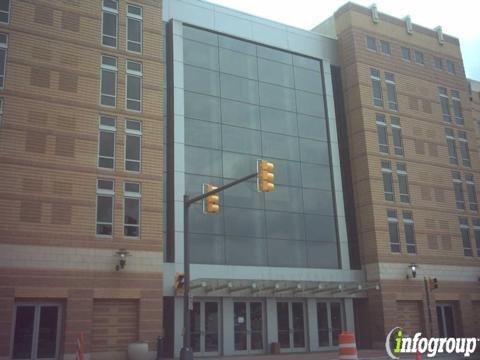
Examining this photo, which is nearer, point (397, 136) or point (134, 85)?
point (134, 85)

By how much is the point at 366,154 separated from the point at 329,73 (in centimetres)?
668

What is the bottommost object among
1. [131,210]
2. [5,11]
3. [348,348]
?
[348,348]

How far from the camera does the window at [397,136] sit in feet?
132

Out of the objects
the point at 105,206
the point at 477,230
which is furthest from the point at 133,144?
the point at 477,230

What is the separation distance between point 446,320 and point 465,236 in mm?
6615

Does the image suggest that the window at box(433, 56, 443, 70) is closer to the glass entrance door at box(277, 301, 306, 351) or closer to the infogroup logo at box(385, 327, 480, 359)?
the infogroup logo at box(385, 327, 480, 359)

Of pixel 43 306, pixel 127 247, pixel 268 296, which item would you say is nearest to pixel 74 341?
pixel 43 306

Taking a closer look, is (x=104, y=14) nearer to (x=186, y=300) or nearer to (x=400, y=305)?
(x=186, y=300)

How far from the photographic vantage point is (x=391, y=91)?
41.5 m

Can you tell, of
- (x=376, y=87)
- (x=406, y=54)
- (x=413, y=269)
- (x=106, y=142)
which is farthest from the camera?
(x=406, y=54)

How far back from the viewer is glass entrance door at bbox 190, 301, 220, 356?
1180 inches

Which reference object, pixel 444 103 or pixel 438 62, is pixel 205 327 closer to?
pixel 444 103

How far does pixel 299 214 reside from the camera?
35.5 meters

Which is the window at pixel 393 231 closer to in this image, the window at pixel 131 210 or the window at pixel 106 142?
the window at pixel 131 210
